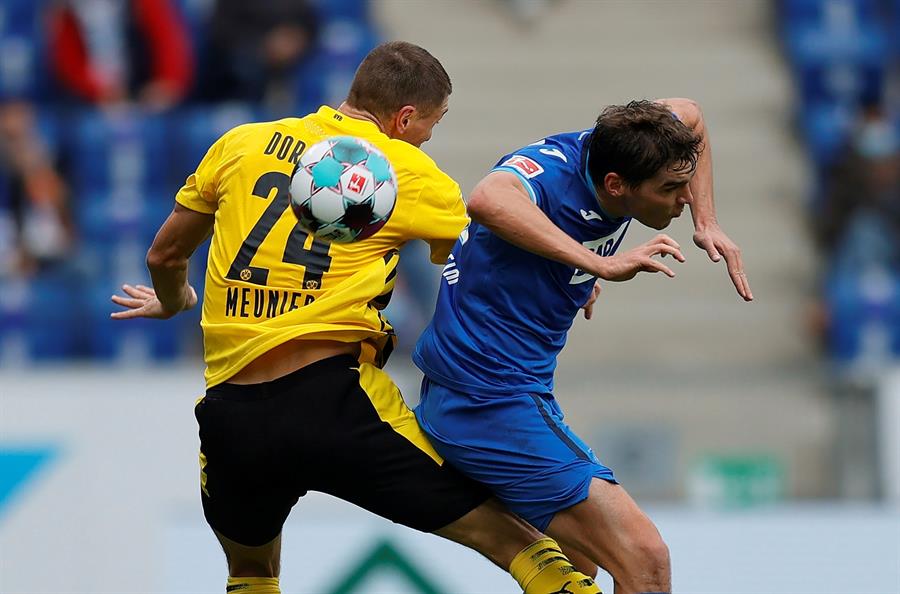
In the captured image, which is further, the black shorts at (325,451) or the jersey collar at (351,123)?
the jersey collar at (351,123)

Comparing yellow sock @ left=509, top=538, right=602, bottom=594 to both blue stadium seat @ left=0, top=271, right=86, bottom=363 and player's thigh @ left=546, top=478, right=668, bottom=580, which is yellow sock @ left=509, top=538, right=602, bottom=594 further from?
blue stadium seat @ left=0, top=271, right=86, bottom=363

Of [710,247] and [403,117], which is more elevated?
[403,117]

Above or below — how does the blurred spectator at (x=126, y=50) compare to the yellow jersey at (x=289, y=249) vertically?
below

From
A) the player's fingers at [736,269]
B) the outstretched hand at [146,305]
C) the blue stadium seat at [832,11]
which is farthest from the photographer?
the blue stadium seat at [832,11]

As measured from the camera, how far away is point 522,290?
4555 mm

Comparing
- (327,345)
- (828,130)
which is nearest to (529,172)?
(327,345)

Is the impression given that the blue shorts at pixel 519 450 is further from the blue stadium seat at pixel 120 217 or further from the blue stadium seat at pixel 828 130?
the blue stadium seat at pixel 828 130

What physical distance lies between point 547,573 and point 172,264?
59.4 inches

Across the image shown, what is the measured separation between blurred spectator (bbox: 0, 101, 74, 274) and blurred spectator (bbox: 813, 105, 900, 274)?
4.87 meters

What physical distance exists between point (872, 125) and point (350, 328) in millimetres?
7090

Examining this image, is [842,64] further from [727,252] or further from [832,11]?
[727,252]

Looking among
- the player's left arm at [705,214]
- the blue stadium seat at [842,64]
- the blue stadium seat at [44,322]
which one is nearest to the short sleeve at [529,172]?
the player's left arm at [705,214]

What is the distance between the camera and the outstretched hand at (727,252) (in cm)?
428

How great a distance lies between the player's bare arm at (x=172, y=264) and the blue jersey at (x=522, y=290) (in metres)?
0.83
